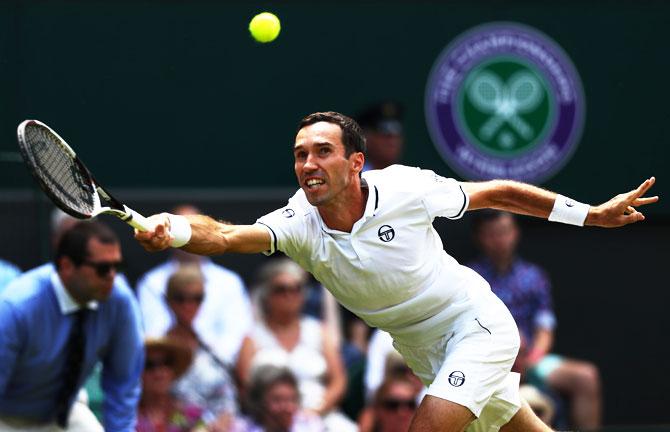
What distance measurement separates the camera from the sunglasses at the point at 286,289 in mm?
9508

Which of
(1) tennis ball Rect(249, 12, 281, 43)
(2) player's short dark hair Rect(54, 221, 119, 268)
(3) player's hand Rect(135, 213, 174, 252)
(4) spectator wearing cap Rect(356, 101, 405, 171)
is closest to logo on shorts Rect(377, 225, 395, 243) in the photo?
(3) player's hand Rect(135, 213, 174, 252)

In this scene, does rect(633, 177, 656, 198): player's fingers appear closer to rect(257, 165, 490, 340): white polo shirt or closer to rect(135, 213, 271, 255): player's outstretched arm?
rect(257, 165, 490, 340): white polo shirt

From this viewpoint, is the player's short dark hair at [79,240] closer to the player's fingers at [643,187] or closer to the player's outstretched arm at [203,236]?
the player's outstretched arm at [203,236]

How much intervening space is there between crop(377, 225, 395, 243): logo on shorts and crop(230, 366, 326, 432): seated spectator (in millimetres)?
2822

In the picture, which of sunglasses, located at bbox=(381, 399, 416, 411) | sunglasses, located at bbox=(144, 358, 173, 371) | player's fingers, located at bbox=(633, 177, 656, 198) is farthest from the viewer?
sunglasses, located at bbox=(381, 399, 416, 411)

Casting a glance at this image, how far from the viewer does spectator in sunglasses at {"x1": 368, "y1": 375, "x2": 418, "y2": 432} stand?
9266 millimetres

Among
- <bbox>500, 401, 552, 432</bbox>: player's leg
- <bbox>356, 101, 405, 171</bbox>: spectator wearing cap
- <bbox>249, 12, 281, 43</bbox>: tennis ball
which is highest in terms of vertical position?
<bbox>249, 12, 281, 43</bbox>: tennis ball

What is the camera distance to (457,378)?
21.2 ft

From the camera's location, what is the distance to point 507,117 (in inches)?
434

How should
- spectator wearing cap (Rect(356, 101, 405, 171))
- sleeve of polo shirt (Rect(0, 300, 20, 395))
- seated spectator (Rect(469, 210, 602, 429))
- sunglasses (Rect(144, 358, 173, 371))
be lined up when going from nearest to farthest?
sleeve of polo shirt (Rect(0, 300, 20, 395)) < sunglasses (Rect(144, 358, 173, 371)) < spectator wearing cap (Rect(356, 101, 405, 171)) < seated spectator (Rect(469, 210, 602, 429))

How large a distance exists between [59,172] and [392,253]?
137 cm

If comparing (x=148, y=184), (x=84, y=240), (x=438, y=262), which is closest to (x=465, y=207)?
(x=438, y=262)

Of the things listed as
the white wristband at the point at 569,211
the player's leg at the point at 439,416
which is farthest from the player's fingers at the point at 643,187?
the player's leg at the point at 439,416

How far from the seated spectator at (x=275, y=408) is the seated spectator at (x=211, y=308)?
0.32 m
